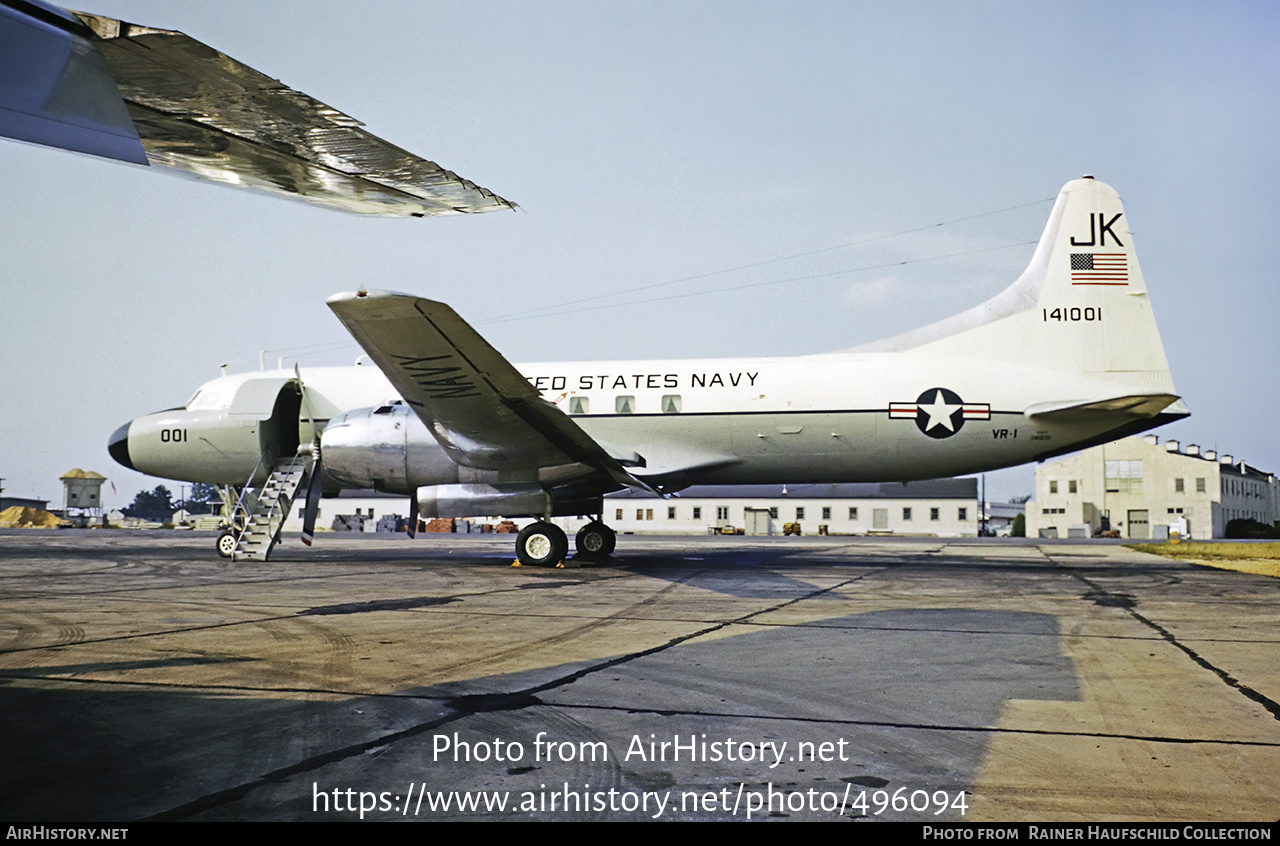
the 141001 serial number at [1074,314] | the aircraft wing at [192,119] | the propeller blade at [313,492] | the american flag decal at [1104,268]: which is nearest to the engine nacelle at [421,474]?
the propeller blade at [313,492]

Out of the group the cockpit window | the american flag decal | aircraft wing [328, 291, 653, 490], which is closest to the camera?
aircraft wing [328, 291, 653, 490]

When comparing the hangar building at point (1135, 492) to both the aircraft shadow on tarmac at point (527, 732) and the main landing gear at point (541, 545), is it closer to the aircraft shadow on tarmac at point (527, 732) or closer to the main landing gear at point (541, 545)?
the main landing gear at point (541, 545)

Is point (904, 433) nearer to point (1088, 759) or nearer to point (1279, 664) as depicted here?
point (1279, 664)

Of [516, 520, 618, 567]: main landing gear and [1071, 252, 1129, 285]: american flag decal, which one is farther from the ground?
[1071, 252, 1129, 285]: american flag decal

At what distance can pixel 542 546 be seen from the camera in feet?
54.5

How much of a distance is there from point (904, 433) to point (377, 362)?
9914mm

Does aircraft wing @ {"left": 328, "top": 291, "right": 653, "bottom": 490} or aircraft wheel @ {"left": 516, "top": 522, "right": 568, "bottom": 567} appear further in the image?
aircraft wheel @ {"left": 516, "top": 522, "right": 568, "bottom": 567}

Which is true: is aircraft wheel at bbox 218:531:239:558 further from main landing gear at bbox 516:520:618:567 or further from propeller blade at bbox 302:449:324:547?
main landing gear at bbox 516:520:618:567

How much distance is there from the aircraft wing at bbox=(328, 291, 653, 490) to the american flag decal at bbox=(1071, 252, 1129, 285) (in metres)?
9.55

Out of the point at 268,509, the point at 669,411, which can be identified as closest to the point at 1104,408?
the point at 669,411

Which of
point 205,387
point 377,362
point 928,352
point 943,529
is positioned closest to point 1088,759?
point 377,362

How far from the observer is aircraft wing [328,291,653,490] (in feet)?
39.7

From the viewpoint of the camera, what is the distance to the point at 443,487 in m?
16.5

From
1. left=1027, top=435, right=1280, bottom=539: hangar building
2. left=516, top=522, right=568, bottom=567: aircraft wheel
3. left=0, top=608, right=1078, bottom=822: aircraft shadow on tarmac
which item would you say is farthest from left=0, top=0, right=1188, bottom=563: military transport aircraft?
left=1027, top=435, right=1280, bottom=539: hangar building
